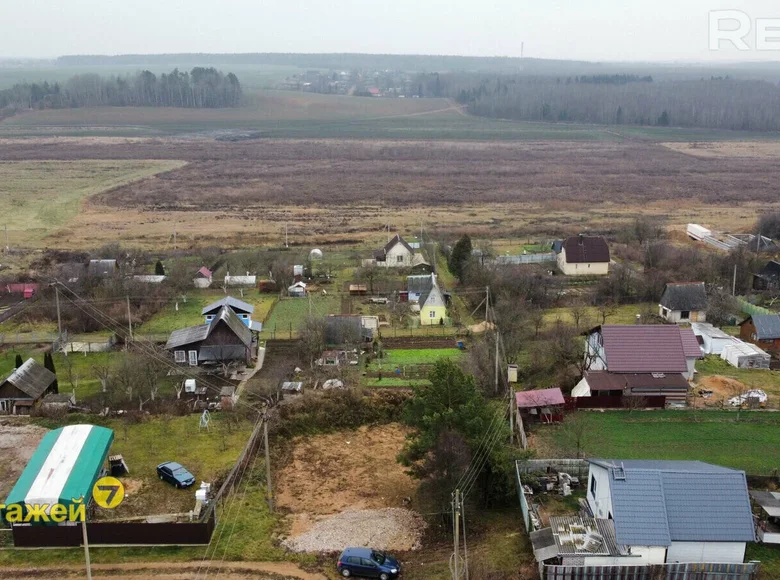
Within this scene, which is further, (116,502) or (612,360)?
(612,360)

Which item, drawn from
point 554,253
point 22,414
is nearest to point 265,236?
point 554,253

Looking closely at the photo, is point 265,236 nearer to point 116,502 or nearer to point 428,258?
point 428,258

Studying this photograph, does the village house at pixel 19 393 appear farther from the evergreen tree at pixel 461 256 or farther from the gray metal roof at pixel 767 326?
the gray metal roof at pixel 767 326

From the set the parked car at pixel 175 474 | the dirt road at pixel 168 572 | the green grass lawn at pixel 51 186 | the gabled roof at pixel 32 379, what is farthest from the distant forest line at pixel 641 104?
the dirt road at pixel 168 572

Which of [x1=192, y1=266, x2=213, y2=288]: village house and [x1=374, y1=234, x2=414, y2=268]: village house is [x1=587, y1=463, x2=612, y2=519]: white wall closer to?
[x1=192, y1=266, x2=213, y2=288]: village house

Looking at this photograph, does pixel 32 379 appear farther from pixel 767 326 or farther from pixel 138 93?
pixel 138 93

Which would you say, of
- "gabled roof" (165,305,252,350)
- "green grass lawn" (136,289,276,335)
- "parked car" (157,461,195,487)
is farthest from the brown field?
"parked car" (157,461,195,487)
